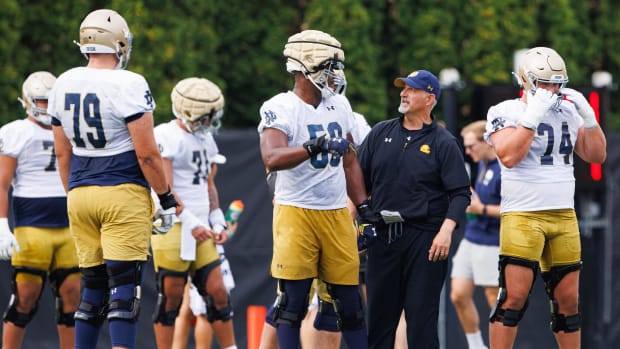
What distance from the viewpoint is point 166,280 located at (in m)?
8.40

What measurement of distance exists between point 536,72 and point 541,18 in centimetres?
1113

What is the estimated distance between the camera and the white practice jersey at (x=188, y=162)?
8398 millimetres

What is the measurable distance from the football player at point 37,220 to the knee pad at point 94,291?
1.44 metres

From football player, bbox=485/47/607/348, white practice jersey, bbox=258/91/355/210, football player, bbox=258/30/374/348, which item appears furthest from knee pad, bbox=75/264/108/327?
football player, bbox=485/47/607/348

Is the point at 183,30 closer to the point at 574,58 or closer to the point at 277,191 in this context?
the point at 574,58

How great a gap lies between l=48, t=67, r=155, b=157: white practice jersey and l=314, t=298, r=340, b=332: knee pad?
1.60 meters

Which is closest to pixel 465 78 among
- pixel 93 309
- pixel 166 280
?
pixel 166 280

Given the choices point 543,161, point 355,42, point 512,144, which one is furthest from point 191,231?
point 355,42

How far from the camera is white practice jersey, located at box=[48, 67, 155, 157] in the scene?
21.9 ft

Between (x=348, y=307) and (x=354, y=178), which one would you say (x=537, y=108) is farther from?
(x=348, y=307)

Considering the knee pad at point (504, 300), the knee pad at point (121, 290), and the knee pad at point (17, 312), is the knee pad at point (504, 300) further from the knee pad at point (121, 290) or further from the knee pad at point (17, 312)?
the knee pad at point (17, 312)

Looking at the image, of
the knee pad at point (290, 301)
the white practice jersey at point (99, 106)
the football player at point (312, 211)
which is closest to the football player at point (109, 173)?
the white practice jersey at point (99, 106)

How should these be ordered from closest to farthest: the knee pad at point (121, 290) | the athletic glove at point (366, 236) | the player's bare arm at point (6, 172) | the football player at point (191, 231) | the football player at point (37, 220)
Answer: the knee pad at point (121, 290)
the athletic glove at point (366, 236)
the player's bare arm at point (6, 172)
the football player at point (37, 220)
the football player at point (191, 231)

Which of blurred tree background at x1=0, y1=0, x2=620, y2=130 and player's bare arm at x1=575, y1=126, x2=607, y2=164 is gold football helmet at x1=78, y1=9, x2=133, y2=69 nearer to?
player's bare arm at x1=575, y1=126, x2=607, y2=164
